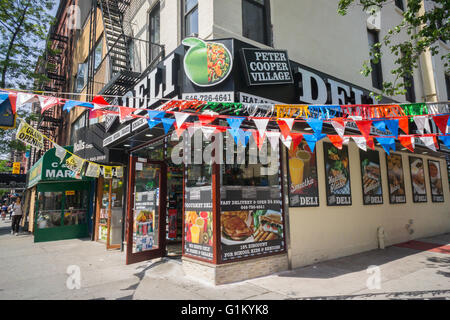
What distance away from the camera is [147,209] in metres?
7.85

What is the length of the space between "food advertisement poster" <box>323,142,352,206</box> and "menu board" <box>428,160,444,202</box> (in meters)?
6.56

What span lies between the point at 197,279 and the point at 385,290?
11.3ft

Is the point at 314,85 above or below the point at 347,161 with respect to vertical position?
above

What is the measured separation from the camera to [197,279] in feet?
18.5

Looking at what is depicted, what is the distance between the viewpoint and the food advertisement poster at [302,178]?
6.80 meters

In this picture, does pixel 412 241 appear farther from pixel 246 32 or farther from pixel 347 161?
pixel 246 32

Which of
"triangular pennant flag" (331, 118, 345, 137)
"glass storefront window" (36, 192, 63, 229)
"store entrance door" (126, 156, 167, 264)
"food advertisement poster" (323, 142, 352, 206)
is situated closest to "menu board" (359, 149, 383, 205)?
"food advertisement poster" (323, 142, 352, 206)

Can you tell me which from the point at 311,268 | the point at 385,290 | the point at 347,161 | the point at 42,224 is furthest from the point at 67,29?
the point at 385,290

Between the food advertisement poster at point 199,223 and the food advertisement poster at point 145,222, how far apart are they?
1.83 m

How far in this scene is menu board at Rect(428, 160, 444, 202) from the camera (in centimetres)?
1227

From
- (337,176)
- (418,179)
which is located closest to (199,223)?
(337,176)

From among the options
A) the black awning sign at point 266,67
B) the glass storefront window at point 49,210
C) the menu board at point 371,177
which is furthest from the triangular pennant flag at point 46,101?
the glass storefront window at point 49,210

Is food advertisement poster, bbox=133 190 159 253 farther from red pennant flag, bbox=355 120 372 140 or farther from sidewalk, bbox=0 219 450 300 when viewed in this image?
red pennant flag, bbox=355 120 372 140

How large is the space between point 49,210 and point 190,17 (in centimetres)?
1012
